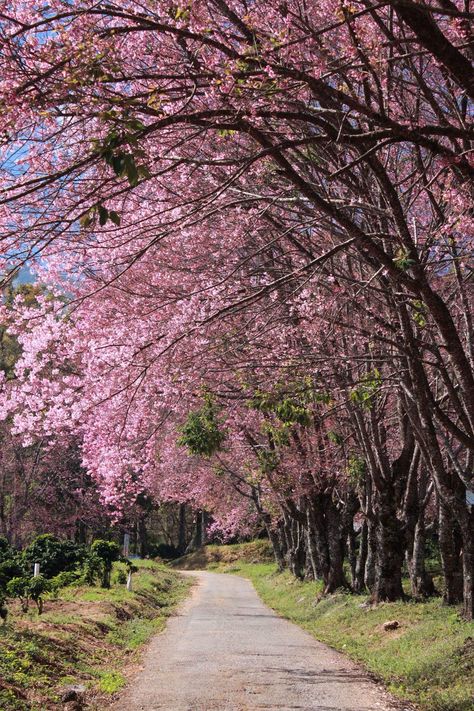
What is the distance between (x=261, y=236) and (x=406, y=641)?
681 cm

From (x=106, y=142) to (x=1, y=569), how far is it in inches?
496

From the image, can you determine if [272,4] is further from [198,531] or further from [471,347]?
[198,531]

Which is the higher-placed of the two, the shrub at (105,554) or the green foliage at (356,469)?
the green foliage at (356,469)

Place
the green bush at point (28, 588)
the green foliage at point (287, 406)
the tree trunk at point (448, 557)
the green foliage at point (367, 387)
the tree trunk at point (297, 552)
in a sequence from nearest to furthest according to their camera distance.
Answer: the green foliage at point (367, 387) → the green foliage at point (287, 406) → the green bush at point (28, 588) → the tree trunk at point (448, 557) → the tree trunk at point (297, 552)

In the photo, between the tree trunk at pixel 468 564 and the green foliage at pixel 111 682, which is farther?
the tree trunk at pixel 468 564

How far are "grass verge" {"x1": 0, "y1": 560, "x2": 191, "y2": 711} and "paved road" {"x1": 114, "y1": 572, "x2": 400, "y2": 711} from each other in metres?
0.45

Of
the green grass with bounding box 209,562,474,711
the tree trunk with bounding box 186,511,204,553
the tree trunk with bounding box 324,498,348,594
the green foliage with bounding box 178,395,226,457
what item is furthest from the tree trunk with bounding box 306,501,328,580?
the tree trunk with bounding box 186,511,204,553

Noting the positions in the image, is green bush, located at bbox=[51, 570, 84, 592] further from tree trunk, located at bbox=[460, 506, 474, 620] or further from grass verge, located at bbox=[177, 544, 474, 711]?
tree trunk, located at bbox=[460, 506, 474, 620]

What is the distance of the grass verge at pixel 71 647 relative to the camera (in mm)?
8516

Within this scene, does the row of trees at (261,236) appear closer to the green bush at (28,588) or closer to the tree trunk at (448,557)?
the tree trunk at (448,557)

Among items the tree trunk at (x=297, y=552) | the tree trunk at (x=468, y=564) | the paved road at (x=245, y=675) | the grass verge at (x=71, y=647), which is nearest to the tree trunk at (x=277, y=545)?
the tree trunk at (x=297, y=552)

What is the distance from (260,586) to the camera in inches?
1389

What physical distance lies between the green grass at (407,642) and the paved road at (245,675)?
16.8 inches

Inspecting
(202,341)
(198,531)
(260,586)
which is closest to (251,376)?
(202,341)
